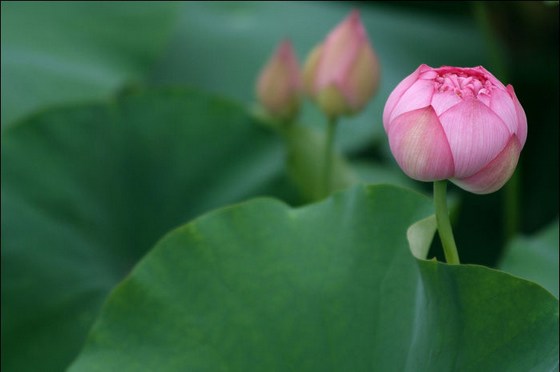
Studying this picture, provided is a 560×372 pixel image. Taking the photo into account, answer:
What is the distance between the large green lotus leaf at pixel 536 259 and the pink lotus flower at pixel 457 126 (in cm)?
46

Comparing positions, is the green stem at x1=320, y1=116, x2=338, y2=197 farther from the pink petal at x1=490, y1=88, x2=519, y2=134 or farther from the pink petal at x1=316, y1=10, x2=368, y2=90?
the pink petal at x1=490, y1=88, x2=519, y2=134

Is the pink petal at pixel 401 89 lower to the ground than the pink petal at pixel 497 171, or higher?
higher

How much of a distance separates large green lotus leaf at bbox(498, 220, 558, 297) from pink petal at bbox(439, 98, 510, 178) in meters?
0.47

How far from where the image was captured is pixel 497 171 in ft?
2.28

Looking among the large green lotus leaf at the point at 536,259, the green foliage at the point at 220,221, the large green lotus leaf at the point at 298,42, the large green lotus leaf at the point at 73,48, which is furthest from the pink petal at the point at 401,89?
the large green lotus leaf at the point at 298,42

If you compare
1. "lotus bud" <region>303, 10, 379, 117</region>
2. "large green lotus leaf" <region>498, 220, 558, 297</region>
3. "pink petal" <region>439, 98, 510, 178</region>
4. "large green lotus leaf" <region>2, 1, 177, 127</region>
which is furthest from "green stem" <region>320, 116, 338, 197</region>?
"pink petal" <region>439, 98, 510, 178</region>

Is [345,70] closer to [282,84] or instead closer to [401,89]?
[282,84]

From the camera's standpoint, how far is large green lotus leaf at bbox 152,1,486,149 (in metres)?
1.73

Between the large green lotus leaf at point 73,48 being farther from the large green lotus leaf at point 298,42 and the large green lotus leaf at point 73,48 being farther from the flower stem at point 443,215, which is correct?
the flower stem at point 443,215

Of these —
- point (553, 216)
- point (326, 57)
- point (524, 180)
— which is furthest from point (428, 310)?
point (524, 180)

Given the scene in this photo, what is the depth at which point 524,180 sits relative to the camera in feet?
6.59

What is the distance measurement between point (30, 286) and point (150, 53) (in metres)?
0.52

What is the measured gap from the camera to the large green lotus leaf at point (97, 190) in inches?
44.6

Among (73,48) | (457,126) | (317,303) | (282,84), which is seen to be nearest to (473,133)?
(457,126)
